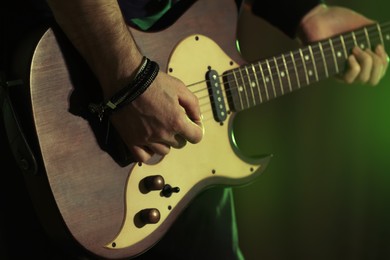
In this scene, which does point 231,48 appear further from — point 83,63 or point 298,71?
point 83,63

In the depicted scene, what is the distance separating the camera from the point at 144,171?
813 millimetres

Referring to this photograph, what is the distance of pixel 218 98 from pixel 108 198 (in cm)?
28

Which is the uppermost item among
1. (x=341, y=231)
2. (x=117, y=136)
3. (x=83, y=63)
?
(x=83, y=63)

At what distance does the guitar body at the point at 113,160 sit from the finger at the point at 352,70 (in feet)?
1.02

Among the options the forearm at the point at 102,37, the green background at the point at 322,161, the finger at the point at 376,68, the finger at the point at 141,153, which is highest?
the forearm at the point at 102,37

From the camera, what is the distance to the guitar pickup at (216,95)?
0.92 m

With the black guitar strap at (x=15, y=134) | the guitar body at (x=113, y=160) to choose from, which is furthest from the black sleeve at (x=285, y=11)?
the black guitar strap at (x=15, y=134)

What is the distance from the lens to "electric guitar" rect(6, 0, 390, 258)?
0.71 metres

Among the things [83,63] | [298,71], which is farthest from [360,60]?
[83,63]

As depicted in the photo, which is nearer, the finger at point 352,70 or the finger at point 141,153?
the finger at point 141,153

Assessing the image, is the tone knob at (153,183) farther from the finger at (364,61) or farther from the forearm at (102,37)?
the finger at (364,61)

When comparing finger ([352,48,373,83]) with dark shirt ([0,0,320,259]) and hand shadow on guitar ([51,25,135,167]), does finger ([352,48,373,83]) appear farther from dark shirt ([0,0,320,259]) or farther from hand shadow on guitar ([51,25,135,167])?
hand shadow on guitar ([51,25,135,167])

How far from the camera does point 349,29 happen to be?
1.21 m

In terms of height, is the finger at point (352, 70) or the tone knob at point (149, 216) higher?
the finger at point (352, 70)
